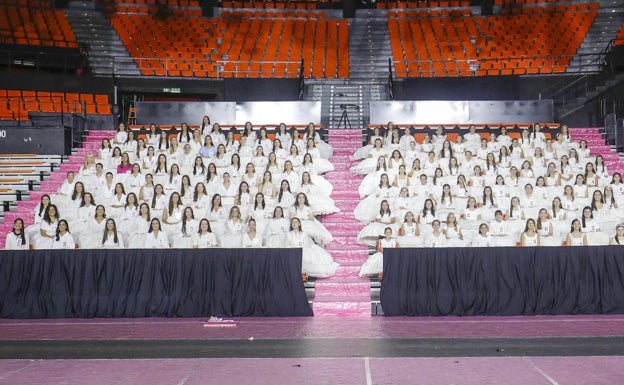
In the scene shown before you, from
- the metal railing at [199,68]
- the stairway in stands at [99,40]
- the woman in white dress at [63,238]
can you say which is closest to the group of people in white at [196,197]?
the woman in white dress at [63,238]

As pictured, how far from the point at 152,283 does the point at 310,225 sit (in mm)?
2974

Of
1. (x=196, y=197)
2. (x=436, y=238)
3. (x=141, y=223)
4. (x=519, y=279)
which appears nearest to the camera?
(x=519, y=279)

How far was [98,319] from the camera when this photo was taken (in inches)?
382

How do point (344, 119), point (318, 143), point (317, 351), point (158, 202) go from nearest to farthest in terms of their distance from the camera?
point (317, 351)
point (158, 202)
point (318, 143)
point (344, 119)

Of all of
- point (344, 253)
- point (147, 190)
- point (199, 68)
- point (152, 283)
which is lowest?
point (152, 283)

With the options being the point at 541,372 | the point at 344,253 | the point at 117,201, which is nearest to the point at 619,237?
the point at 344,253

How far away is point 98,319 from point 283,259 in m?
2.63

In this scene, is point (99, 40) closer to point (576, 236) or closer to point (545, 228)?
point (545, 228)

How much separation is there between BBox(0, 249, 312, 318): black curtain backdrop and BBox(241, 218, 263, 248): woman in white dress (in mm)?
1153

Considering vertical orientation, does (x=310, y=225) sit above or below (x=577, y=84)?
below

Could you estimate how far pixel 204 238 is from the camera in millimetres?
10969

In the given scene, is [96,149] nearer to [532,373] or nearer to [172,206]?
[172,206]

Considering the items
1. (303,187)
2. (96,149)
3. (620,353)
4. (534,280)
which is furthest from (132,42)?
(620,353)

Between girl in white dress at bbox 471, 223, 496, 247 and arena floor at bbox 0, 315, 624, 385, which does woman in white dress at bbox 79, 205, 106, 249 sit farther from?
girl in white dress at bbox 471, 223, 496, 247
